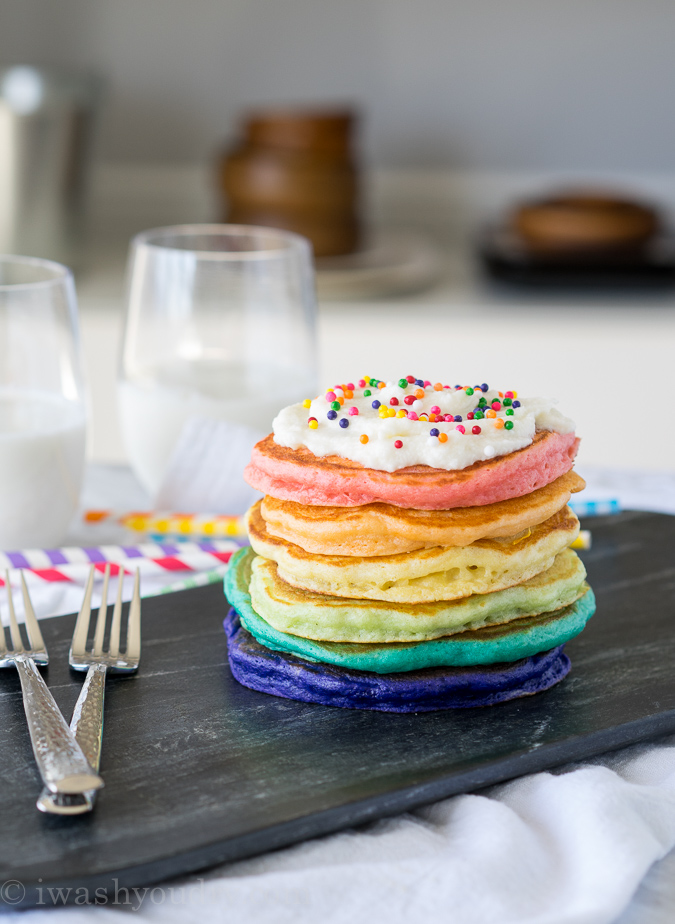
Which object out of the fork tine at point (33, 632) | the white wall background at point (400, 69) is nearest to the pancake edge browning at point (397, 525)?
the fork tine at point (33, 632)

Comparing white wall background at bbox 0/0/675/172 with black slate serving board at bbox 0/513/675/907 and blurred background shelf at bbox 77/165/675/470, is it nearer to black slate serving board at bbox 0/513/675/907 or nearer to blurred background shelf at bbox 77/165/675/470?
blurred background shelf at bbox 77/165/675/470

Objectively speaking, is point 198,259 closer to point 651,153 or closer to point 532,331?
point 532,331

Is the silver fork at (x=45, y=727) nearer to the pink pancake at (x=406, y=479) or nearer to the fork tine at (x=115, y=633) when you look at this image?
the fork tine at (x=115, y=633)

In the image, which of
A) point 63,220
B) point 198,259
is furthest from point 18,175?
point 198,259

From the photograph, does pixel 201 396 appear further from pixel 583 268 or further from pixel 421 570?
pixel 583 268

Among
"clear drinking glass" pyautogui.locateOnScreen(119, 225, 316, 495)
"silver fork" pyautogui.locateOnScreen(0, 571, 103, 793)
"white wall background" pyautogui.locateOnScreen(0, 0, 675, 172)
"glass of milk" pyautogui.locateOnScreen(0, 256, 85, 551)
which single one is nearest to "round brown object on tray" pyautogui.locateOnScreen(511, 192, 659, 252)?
"white wall background" pyautogui.locateOnScreen(0, 0, 675, 172)

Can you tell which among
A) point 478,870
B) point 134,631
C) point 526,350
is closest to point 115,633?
point 134,631

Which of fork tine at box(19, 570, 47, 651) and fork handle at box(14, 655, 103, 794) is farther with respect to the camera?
fork tine at box(19, 570, 47, 651)
